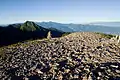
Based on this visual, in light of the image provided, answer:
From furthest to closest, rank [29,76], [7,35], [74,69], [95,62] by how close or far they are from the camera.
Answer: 1. [7,35]
2. [95,62]
3. [74,69]
4. [29,76]

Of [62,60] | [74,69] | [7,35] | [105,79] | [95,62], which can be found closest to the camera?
[105,79]

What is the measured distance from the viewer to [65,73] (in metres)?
18.1

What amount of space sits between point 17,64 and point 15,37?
396 feet

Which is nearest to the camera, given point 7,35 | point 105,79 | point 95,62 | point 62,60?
point 105,79

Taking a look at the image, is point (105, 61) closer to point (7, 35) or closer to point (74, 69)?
point (74, 69)

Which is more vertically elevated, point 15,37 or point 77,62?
point 77,62

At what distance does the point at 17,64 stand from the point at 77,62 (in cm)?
704

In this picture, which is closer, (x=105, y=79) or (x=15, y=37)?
(x=105, y=79)

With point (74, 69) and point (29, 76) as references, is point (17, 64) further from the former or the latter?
point (74, 69)

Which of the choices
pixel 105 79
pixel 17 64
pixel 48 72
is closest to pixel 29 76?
pixel 48 72

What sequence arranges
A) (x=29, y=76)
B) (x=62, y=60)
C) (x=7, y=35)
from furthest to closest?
(x=7, y=35) < (x=62, y=60) < (x=29, y=76)

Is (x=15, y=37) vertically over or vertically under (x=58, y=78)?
under

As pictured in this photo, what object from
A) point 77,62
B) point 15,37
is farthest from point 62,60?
point 15,37

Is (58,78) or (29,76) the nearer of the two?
(58,78)
